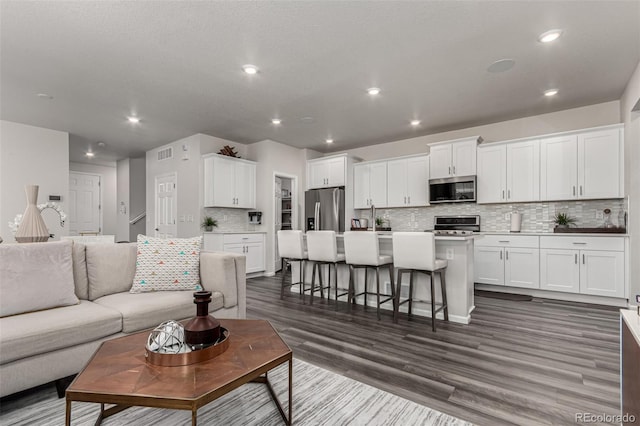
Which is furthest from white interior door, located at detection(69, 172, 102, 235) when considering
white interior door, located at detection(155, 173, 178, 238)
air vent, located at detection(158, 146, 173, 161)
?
air vent, located at detection(158, 146, 173, 161)

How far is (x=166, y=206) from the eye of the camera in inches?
263

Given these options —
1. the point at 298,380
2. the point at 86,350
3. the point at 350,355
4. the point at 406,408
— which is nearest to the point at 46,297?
the point at 86,350

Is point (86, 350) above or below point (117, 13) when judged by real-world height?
below

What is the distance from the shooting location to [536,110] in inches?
185

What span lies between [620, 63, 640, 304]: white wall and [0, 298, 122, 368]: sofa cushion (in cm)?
507

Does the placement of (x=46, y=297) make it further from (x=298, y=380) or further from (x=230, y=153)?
(x=230, y=153)

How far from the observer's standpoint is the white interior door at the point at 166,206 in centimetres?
645

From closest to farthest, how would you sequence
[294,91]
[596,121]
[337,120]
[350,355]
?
[350,355] → [294,91] → [596,121] → [337,120]

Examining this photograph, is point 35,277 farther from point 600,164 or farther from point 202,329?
point 600,164

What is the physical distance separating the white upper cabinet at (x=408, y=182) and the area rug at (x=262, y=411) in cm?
441

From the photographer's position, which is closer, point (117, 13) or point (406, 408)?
point (406, 408)

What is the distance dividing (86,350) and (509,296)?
4892 mm

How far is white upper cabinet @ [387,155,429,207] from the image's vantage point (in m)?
5.77

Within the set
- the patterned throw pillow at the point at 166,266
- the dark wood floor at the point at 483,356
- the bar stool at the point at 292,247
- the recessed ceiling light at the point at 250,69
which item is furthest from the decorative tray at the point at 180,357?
the recessed ceiling light at the point at 250,69
